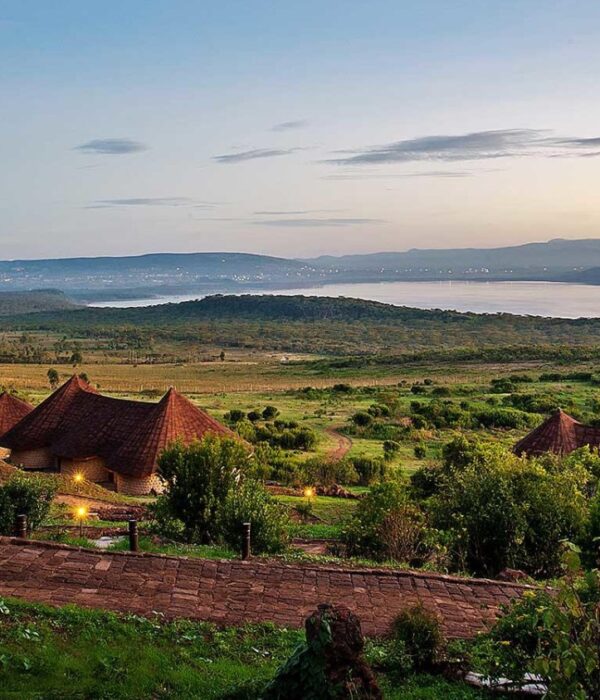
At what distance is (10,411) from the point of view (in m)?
32.3

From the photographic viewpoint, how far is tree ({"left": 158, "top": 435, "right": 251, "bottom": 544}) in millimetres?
15547

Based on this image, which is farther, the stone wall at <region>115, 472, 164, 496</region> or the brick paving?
the stone wall at <region>115, 472, 164, 496</region>

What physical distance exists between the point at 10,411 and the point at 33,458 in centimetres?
370

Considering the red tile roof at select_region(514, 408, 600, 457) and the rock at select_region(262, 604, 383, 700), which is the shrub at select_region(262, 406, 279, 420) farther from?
the rock at select_region(262, 604, 383, 700)

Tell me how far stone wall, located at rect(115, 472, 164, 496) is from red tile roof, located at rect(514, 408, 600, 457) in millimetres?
12719

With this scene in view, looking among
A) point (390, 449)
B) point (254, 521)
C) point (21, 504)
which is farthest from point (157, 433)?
point (390, 449)

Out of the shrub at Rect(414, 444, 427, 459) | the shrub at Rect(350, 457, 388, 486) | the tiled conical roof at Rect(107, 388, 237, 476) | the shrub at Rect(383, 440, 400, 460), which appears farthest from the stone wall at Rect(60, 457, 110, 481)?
the shrub at Rect(414, 444, 427, 459)

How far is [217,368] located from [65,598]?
77685 millimetres

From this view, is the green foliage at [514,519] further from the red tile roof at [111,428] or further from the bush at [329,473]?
the bush at [329,473]

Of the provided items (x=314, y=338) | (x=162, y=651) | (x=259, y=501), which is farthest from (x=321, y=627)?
(x=314, y=338)

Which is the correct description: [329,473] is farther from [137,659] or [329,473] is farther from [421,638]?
[137,659]

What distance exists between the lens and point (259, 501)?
15.0 metres

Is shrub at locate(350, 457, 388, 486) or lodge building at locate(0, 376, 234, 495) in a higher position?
lodge building at locate(0, 376, 234, 495)

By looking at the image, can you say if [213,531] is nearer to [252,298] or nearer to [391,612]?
[391,612]
